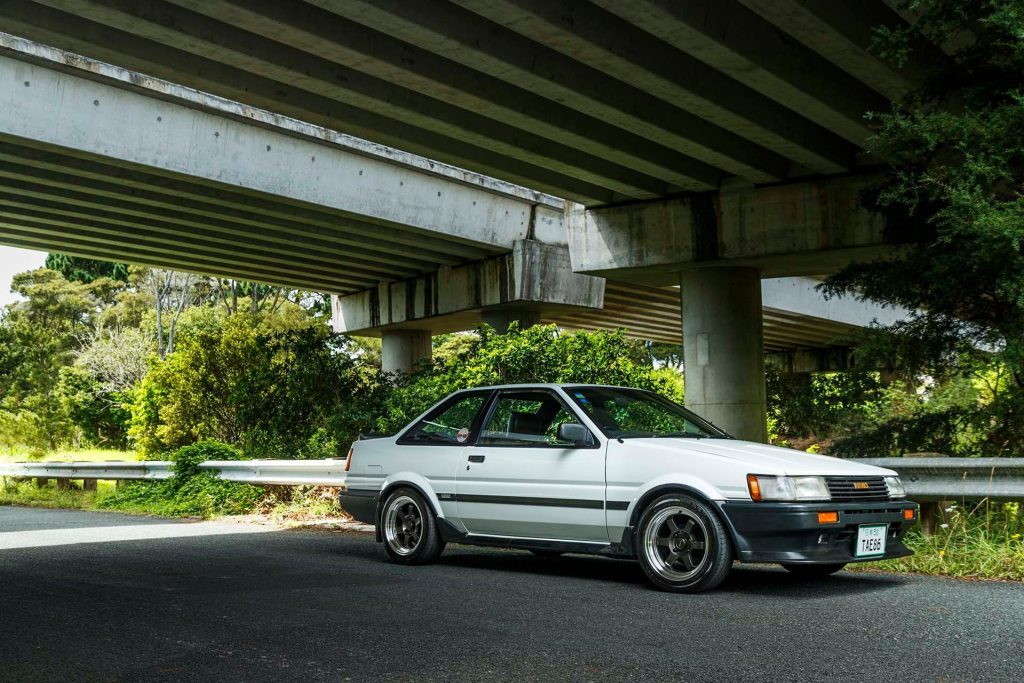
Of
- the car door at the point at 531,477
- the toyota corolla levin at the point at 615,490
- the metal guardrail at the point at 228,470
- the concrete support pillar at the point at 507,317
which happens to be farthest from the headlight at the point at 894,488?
the concrete support pillar at the point at 507,317

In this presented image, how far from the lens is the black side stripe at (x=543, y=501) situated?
760 cm

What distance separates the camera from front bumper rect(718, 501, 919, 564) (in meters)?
6.77

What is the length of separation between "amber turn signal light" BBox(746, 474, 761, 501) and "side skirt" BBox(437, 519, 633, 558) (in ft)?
3.55

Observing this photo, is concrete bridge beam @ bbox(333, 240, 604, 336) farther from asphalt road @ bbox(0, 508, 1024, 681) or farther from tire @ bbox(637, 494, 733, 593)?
tire @ bbox(637, 494, 733, 593)

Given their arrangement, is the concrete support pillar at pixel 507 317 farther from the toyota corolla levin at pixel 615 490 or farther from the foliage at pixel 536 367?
the toyota corolla levin at pixel 615 490

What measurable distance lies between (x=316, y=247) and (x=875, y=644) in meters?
19.9

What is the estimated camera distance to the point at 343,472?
1253cm

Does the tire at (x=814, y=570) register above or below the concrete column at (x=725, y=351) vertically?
below

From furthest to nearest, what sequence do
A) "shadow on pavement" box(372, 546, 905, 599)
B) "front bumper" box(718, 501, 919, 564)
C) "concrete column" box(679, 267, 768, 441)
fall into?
1. "concrete column" box(679, 267, 768, 441)
2. "shadow on pavement" box(372, 546, 905, 599)
3. "front bumper" box(718, 501, 919, 564)

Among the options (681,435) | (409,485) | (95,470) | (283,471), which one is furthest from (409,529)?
(95,470)

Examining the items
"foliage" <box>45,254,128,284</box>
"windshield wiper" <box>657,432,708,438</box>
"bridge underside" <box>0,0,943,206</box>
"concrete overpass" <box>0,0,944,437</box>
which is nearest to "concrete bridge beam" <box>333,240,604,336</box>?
"concrete overpass" <box>0,0,944,437</box>

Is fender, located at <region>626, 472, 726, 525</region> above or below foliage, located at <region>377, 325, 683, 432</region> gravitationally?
below

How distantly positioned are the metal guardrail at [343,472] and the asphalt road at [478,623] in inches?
42.8

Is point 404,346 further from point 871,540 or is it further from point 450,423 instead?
point 871,540
